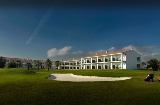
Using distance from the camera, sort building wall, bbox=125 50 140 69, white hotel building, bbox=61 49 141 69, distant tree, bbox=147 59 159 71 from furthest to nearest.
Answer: white hotel building, bbox=61 49 141 69, building wall, bbox=125 50 140 69, distant tree, bbox=147 59 159 71

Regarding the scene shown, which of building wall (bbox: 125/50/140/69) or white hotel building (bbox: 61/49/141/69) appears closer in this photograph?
building wall (bbox: 125/50/140/69)

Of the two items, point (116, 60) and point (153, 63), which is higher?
point (116, 60)

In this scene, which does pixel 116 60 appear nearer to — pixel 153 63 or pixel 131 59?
pixel 131 59

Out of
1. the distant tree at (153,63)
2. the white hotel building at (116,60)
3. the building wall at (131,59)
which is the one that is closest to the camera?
the distant tree at (153,63)

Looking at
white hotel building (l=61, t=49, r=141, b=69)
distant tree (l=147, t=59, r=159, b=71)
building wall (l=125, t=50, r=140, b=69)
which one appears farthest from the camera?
white hotel building (l=61, t=49, r=141, b=69)

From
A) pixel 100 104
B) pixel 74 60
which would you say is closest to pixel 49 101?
pixel 100 104

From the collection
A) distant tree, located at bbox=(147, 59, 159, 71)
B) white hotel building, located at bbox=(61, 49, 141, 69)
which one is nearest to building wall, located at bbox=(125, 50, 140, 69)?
white hotel building, located at bbox=(61, 49, 141, 69)

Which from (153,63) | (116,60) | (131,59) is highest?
(131,59)

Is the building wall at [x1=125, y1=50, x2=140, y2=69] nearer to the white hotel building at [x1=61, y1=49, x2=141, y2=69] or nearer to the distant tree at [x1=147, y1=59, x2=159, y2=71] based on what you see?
the white hotel building at [x1=61, y1=49, x2=141, y2=69]

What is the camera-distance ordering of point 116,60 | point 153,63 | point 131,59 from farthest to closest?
point 116,60 < point 131,59 < point 153,63

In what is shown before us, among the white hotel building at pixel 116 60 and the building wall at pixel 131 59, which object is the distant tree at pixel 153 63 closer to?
the building wall at pixel 131 59

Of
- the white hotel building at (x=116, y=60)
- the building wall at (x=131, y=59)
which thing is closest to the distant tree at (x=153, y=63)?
the building wall at (x=131, y=59)

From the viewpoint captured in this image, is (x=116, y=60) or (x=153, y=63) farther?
(x=116, y=60)

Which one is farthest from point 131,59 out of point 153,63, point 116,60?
point 153,63
